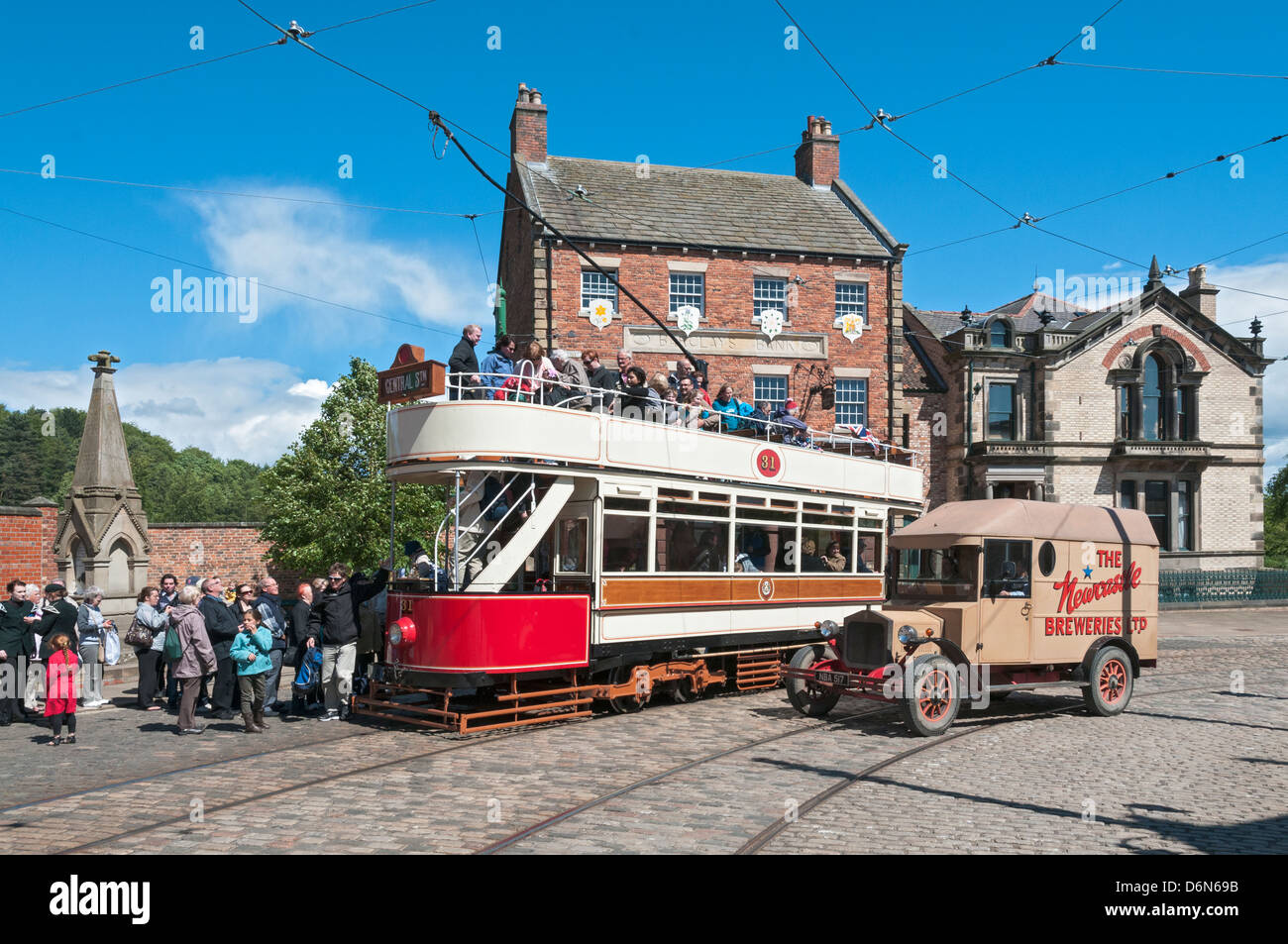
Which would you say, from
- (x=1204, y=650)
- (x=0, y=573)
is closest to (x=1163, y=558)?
(x=1204, y=650)

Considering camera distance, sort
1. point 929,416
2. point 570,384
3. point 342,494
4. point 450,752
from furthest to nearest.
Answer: point 929,416 < point 342,494 < point 570,384 < point 450,752

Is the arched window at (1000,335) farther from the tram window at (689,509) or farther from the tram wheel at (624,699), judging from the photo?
the tram wheel at (624,699)

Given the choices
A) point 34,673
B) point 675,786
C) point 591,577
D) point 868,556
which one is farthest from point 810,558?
point 34,673

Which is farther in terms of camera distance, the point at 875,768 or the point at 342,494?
the point at 342,494

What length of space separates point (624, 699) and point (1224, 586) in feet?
97.9

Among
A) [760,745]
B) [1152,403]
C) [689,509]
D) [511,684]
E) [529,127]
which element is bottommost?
[760,745]

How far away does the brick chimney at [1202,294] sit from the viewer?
1618 inches

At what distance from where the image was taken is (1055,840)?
7012 millimetres

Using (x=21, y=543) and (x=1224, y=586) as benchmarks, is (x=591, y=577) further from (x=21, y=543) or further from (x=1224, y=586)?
(x=1224, y=586)

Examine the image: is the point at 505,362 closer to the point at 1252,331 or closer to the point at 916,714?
the point at 916,714

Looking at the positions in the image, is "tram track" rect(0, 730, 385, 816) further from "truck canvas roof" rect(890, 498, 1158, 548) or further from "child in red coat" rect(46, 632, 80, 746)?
"truck canvas roof" rect(890, 498, 1158, 548)

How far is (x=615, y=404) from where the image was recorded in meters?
13.0

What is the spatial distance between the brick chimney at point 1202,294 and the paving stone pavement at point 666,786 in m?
32.9
